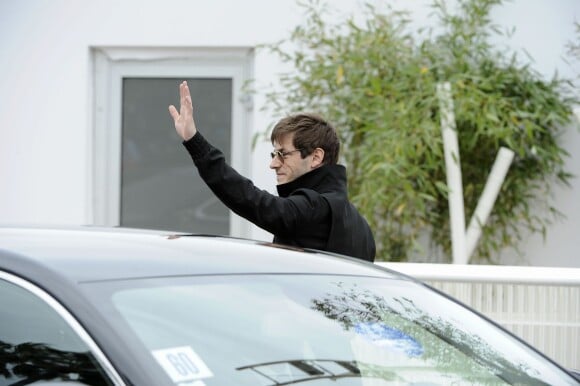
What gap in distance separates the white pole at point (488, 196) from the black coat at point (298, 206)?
3.09m

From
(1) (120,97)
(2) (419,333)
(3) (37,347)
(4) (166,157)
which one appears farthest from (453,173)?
(3) (37,347)

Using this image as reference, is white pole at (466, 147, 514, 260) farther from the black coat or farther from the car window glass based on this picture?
the car window glass

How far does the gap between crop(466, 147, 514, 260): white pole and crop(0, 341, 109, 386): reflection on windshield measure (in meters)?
4.79

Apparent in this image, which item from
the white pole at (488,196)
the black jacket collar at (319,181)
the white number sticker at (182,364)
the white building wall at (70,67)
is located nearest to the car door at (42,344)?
the white number sticker at (182,364)

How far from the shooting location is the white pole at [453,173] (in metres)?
6.96

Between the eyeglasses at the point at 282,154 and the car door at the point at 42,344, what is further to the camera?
the eyeglasses at the point at 282,154

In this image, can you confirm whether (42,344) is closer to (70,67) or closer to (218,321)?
(218,321)

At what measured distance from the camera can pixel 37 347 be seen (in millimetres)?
2596

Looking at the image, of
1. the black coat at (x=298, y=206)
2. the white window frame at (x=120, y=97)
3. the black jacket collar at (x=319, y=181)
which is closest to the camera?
the black coat at (x=298, y=206)

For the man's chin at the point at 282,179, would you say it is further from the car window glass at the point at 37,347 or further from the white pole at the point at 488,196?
the white pole at the point at 488,196

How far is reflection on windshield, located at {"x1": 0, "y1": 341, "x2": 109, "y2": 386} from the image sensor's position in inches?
94.8

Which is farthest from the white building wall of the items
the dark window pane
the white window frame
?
the dark window pane

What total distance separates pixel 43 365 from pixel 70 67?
232 inches

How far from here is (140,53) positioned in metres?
8.24
